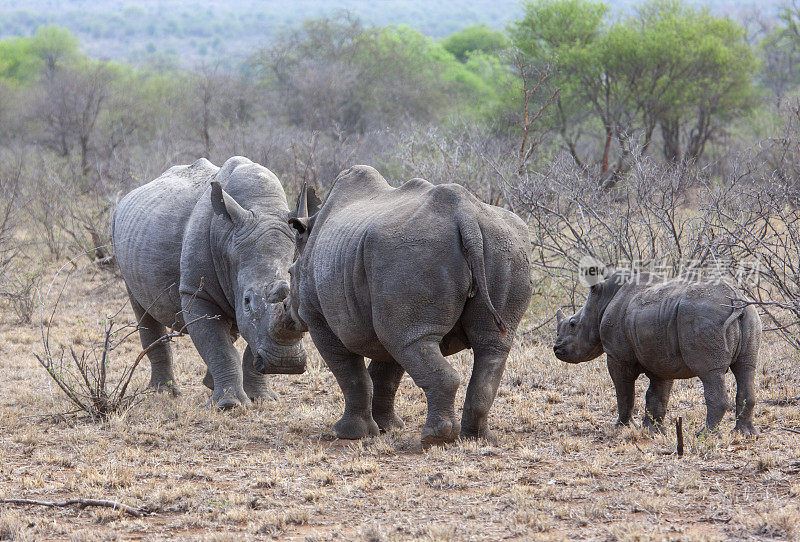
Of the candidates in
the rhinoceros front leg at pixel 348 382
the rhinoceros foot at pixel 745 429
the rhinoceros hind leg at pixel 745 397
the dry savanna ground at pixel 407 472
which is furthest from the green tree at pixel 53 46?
the rhinoceros foot at pixel 745 429

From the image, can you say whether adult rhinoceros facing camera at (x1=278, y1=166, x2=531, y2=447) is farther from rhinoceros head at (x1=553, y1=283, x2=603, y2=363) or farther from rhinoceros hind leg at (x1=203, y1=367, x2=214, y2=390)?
rhinoceros hind leg at (x1=203, y1=367, x2=214, y2=390)

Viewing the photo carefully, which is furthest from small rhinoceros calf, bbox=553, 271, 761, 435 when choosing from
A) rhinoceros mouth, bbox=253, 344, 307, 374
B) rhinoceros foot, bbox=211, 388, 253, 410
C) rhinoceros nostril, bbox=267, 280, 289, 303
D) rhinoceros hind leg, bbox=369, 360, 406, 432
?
rhinoceros foot, bbox=211, 388, 253, 410

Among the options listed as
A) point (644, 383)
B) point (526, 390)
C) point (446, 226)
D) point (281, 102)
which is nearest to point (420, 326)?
point (446, 226)

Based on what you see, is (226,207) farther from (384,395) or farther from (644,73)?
(644,73)

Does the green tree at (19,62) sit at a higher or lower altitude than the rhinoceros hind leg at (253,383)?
lower

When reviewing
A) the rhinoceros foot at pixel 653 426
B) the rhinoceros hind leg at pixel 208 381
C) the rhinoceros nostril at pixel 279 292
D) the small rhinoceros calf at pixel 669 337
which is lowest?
the rhinoceros hind leg at pixel 208 381

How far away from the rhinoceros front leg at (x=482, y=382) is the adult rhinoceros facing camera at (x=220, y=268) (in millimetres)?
1477

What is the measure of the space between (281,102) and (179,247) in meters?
23.9

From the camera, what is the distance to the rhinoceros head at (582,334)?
22.7ft

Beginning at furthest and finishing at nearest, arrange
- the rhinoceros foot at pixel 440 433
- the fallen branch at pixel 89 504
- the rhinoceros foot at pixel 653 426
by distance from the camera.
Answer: the rhinoceros foot at pixel 653 426 < the rhinoceros foot at pixel 440 433 < the fallen branch at pixel 89 504

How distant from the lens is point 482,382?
19.4 feet

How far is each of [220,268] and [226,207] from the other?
0.51 metres

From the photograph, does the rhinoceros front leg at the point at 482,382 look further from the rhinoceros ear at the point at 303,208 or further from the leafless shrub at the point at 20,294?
the leafless shrub at the point at 20,294

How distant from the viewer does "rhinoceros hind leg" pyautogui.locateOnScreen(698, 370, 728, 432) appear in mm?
5930
